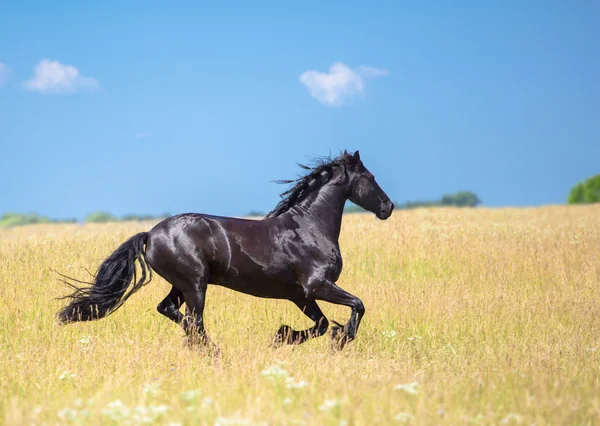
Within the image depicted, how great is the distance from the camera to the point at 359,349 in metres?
8.16

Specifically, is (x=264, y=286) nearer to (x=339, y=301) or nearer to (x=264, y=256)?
(x=264, y=256)

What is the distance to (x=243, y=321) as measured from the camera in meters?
9.23

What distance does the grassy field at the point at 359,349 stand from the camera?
4641 millimetres

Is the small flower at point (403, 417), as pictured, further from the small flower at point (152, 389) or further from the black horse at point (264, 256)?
the black horse at point (264, 256)

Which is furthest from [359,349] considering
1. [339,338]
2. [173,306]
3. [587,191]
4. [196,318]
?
[587,191]

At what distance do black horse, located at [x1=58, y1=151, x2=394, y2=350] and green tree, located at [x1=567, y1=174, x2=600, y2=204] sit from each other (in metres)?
68.8

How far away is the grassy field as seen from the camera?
15.2ft

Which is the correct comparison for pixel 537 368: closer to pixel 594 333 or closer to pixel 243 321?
pixel 594 333

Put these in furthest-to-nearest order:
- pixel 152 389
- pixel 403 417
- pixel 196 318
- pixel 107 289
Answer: pixel 107 289 → pixel 196 318 → pixel 152 389 → pixel 403 417

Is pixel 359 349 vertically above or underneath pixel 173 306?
underneath

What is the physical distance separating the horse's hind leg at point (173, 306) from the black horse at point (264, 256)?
0.04 ft

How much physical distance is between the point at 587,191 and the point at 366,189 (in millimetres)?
70735

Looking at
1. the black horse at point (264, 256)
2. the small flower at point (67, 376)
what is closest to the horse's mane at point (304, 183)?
the black horse at point (264, 256)

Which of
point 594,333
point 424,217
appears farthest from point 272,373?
point 424,217
